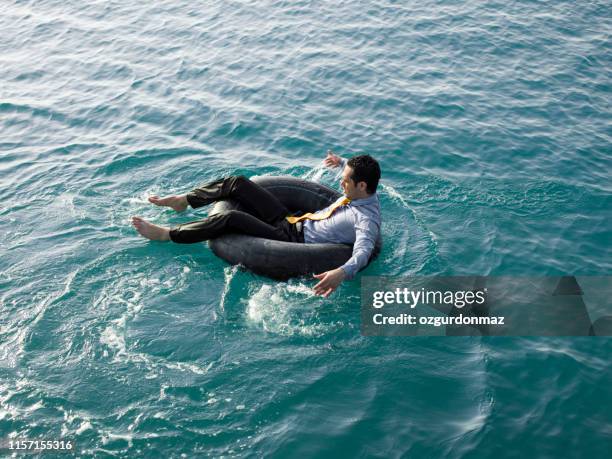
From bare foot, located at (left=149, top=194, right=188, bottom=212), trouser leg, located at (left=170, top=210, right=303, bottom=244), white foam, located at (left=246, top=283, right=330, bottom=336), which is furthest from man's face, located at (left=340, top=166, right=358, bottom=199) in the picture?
bare foot, located at (left=149, top=194, right=188, bottom=212)

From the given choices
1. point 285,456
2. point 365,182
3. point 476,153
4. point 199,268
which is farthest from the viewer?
point 476,153

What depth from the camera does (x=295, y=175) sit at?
397 inches

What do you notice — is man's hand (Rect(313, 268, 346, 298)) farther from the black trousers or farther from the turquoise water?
the black trousers

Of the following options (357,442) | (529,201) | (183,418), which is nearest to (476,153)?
(529,201)

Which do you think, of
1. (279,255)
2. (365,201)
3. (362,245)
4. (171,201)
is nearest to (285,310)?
(279,255)

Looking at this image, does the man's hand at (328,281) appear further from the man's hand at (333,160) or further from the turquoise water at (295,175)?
the man's hand at (333,160)

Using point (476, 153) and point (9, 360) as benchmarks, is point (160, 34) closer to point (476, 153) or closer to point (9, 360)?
point (476, 153)

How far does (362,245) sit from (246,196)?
193 cm

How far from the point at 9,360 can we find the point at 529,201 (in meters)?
7.72

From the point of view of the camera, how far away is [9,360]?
6.38m

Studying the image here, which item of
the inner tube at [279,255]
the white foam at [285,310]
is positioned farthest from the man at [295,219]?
the white foam at [285,310]

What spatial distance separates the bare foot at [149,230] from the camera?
798cm

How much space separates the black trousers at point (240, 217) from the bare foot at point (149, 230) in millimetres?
149

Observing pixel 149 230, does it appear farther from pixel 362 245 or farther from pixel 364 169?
pixel 364 169
